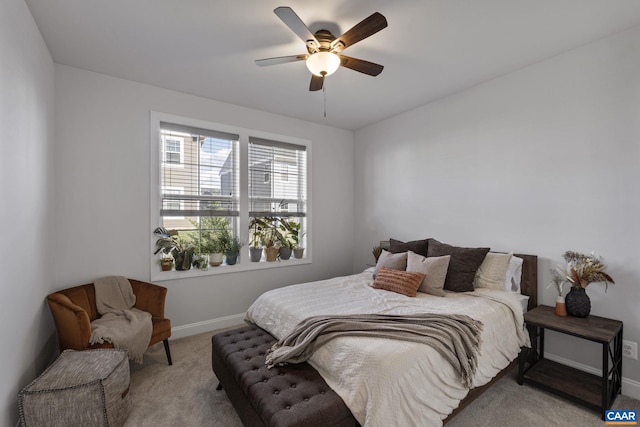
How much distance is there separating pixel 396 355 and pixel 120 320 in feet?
7.76

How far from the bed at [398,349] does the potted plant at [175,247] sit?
121 centimetres

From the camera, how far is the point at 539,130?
2.79m

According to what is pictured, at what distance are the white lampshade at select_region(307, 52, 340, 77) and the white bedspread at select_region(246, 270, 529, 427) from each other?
1825 millimetres

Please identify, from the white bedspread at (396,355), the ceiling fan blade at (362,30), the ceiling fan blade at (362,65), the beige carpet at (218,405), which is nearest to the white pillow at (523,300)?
the white bedspread at (396,355)

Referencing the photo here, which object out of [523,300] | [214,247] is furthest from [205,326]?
[523,300]

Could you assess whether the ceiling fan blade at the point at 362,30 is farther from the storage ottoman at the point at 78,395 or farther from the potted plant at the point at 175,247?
the storage ottoman at the point at 78,395

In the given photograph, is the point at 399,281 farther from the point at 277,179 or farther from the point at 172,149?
the point at 172,149

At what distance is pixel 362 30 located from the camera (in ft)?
6.23

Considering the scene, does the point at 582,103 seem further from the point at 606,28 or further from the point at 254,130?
the point at 254,130

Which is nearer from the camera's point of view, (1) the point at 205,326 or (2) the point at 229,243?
(1) the point at 205,326

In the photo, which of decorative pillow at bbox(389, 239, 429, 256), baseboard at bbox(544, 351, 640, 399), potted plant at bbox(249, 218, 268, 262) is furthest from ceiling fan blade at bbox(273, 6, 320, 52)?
baseboard at bbox(544, 351, 640, 399)

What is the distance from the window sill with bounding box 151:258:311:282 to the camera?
326cm

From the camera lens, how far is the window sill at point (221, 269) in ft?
10.7

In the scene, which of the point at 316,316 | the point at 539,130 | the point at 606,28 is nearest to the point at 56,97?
the point at 316,316
